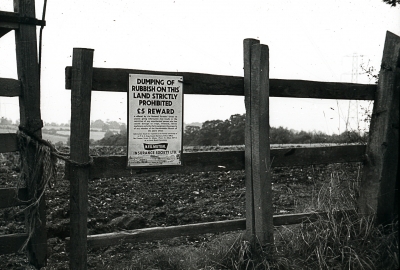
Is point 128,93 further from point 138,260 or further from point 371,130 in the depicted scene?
point 371,130

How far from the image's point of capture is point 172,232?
173 inches

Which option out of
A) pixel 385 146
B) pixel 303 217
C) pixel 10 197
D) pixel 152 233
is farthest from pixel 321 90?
pixel 10 197

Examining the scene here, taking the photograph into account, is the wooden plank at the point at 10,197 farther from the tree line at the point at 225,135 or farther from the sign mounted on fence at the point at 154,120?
the tree line at the point at 225,135

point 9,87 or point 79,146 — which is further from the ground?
point 9,87

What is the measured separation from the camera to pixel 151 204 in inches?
283

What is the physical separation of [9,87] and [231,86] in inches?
81.9

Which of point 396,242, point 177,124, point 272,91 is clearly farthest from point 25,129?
point 396,242

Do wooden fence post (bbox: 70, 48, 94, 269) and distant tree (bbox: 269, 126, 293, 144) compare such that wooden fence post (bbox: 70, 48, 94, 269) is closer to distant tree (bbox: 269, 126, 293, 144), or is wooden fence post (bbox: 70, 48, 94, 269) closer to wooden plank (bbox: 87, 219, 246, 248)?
wooden plank (bbox: 87, 219, 246, 248)

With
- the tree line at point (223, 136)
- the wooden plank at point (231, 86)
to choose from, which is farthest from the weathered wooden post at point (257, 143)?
the tree line at point (223, 136)

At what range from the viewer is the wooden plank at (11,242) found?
4258 millimetres

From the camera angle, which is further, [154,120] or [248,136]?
[248,136]

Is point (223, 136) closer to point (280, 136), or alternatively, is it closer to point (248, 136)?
point (280, 136)

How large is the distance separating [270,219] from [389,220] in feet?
5.29

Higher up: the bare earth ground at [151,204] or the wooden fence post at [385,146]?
the wooden fence post at [385,146]
